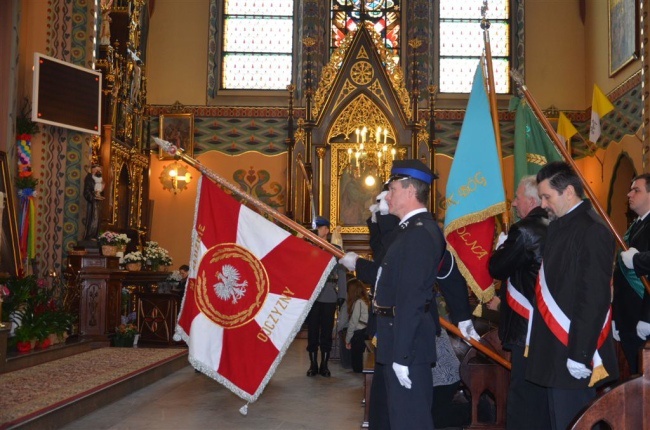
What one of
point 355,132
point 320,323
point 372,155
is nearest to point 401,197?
point 320,323

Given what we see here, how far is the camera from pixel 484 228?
5469 millimetres

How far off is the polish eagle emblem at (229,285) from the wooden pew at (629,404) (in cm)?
278

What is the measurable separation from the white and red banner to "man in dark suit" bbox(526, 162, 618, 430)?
1.78 m

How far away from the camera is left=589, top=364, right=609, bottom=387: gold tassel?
349 cm

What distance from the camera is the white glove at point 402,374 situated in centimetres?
374

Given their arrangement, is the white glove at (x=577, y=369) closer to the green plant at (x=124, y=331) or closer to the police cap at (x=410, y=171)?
the police cap at (x=410, y=171)

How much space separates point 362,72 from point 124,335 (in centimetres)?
763

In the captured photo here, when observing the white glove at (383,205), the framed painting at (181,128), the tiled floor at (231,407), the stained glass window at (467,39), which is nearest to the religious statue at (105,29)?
the framed painting at (181,128)

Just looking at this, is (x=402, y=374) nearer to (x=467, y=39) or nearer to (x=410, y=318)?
(x=410, y=318)

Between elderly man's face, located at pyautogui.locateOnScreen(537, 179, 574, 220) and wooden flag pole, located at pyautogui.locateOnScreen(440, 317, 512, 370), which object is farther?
wooden flag pole, located at pyautogui.locateOnScreen(440, 317, 512, 370)

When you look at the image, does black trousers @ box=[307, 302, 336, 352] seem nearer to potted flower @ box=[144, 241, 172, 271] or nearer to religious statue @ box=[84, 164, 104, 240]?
religious statue @ box=[84, 164, 104, 240]

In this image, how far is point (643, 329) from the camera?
5.00m

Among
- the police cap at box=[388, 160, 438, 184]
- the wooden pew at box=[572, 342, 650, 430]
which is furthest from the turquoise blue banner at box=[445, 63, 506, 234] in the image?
the wooden pew at box=[572, 342, 650, 430]

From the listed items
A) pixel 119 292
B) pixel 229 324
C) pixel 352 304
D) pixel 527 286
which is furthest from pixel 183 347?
pixel 527 286
